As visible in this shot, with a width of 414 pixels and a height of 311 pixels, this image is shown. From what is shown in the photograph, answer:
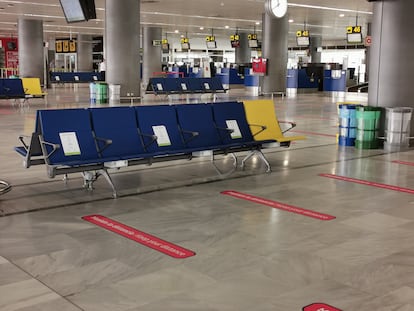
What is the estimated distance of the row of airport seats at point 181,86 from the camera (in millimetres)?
24016

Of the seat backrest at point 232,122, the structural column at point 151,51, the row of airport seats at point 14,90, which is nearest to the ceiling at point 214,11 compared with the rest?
the structural column at point 151,51

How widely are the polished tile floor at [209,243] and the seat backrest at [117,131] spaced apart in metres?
0.50

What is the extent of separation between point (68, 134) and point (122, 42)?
16.9 meters

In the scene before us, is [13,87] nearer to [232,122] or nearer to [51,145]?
[232,122]

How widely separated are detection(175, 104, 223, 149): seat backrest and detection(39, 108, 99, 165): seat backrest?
1.51 m

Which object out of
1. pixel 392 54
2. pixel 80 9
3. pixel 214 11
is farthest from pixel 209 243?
pixel 214 11

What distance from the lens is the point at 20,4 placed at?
27812mm

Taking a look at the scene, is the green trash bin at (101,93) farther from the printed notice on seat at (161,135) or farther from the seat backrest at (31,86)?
the printed notice on seat at (161,135)

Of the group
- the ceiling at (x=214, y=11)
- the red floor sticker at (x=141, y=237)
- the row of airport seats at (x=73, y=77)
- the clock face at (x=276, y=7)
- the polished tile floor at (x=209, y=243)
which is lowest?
the red floor sticker at (x=141, y=237)

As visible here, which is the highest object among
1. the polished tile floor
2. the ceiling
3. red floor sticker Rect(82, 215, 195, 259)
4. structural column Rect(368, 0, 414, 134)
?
the ceiling

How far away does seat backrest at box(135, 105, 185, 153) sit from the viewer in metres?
7.59

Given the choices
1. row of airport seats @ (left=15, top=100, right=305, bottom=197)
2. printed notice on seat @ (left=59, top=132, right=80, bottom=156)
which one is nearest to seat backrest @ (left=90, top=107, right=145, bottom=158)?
row of airport seats @ (left=15, top=100, right=305, bottom=197)

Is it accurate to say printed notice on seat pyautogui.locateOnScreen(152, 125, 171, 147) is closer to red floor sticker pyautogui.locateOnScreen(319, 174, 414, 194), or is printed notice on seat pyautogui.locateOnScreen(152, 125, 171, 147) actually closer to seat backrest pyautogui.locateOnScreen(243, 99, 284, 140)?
seat backrest pyautogui.locateOnScreen(243, 99, 284, 140)

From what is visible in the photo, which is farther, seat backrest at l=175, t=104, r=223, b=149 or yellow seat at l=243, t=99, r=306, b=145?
yellow seat at l=243, t=99, r=306, b=145
